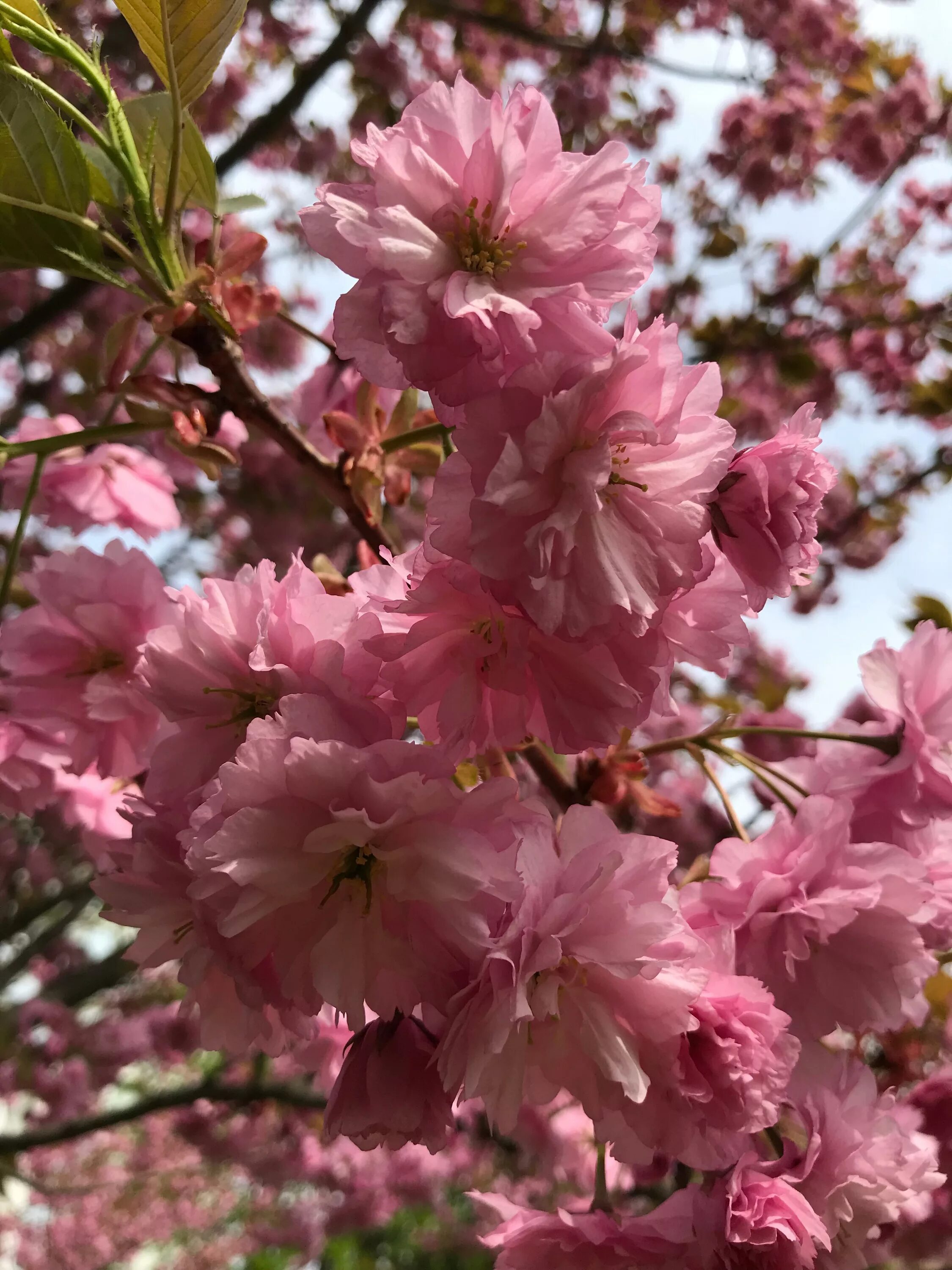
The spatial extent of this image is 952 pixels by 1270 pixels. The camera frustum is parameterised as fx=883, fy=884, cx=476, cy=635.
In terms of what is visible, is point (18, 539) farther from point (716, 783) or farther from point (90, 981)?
point (90, 981)

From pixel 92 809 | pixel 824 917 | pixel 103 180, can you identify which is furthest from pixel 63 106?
pixel 824 917

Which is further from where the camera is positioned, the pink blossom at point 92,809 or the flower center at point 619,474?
the pink blossom at point 92,809

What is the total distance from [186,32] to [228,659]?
64 cm

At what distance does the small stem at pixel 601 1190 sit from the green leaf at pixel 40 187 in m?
1.13

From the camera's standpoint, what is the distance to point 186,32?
890 mm

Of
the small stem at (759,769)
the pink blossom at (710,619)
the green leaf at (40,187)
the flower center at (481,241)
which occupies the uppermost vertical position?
the green leaf at (40,187)

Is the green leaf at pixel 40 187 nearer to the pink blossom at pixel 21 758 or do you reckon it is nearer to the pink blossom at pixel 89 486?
the pink blossom at pixel 89 486

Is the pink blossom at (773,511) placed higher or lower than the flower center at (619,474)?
lower

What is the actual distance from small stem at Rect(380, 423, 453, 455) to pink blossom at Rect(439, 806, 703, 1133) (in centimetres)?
51

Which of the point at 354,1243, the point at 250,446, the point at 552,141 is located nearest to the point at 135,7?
the point at 552,141

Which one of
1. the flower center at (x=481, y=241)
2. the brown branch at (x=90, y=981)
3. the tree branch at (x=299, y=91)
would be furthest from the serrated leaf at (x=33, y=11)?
the brown branch at (x=90, y=981)

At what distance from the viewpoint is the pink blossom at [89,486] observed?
1.40m

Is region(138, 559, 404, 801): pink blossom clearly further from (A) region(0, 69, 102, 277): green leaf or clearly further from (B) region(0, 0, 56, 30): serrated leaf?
(B) region(0, 0, 56, 30): serrated leaf

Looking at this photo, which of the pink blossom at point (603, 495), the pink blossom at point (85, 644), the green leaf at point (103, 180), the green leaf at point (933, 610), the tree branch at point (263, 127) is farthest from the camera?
the tree branch at point (263, 127)
